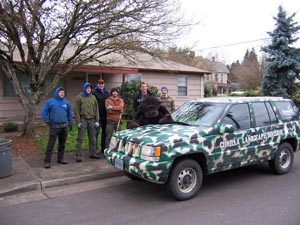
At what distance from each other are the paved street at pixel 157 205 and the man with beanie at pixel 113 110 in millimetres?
1720

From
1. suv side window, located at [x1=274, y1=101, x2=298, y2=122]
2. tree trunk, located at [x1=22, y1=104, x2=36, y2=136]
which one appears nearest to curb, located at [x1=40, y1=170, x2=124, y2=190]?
suv side window, located at [x1=274, y1=101, x2=298, y2=122]

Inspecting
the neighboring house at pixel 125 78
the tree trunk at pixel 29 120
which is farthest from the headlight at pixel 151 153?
the neighboring house at pixel 125 78

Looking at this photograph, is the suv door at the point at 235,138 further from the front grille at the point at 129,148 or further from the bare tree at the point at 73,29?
the bare tree at the point at 73,29

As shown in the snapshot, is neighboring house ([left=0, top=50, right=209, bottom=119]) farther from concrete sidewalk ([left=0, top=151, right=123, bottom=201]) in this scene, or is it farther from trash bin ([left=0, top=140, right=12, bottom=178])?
trash bin ([left=0, top=140, right=12, bottom=178])

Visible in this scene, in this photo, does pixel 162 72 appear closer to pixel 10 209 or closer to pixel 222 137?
pixel 222 137

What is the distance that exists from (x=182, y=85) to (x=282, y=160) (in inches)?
483

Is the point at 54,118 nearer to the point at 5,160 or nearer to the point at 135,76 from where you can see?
the point at 5,160

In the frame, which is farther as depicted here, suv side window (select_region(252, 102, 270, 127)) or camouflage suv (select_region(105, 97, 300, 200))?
suv side window (select_region(252, 102, 270, 127))

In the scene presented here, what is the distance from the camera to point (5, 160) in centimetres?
595

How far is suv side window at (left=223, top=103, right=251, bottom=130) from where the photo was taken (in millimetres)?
5582

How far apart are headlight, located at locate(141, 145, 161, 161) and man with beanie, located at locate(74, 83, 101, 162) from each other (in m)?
2.71

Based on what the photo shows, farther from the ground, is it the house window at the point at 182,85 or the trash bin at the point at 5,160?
the house window at the point at 182,85

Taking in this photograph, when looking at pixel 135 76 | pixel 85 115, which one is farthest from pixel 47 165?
pixel 135 76

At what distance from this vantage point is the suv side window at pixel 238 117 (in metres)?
5.58
